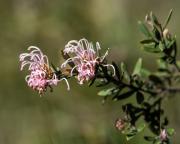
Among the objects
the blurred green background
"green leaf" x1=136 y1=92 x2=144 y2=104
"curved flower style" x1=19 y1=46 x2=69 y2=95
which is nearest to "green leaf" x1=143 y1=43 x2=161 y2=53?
"green leaf" x1=136 y1=92 x2=144 y2=104

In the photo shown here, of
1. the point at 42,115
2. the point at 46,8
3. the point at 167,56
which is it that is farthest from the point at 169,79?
the point at 46,8

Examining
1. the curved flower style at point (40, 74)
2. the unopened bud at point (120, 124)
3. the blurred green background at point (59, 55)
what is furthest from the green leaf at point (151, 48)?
the blurred green background at point (59, 55)

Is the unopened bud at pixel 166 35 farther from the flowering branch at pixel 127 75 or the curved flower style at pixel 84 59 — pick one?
the curved flower style at pixel 84 59

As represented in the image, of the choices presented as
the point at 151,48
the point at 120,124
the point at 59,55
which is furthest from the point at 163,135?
the point at 59,55

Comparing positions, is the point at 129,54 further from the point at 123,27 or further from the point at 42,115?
the point at 42,115

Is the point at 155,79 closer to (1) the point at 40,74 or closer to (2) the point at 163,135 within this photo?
(2) the point at 163,135

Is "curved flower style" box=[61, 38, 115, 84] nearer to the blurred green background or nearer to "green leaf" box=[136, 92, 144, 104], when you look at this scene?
"green leaf" box=[136, 92, 144, 104]
